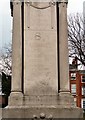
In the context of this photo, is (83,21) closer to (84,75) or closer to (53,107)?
(84,75)

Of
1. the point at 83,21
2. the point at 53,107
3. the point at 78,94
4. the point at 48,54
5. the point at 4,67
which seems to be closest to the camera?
the point at 53,107

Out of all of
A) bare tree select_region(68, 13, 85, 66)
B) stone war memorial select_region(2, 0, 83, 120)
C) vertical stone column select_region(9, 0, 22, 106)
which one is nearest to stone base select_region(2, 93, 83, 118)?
stone war memorial select_region(2, 0, 83, 120)

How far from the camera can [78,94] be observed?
182 feet

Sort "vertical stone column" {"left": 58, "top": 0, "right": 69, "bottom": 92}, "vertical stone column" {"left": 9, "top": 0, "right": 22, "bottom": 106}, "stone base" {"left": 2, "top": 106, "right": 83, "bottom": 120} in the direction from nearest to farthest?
"stone base" {"left": 2, "top": 106, "right": 83, "bottom": 120} → "vertical stone column" {"left": 9, "top": 0, "right": 22, "bottom": 106} → "vertical stone column" {"left": 58, "top": 0, "right": 69, "bottom": 92}

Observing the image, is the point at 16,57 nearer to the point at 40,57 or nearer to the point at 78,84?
the point at 40,57

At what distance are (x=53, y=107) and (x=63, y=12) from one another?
432 cm

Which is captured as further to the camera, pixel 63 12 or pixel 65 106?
pixel 63 12

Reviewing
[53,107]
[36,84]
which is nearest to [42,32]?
[36,84]

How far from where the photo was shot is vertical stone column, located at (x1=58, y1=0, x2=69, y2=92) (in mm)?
14555

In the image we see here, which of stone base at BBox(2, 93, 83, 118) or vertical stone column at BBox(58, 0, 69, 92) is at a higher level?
vertical stone column at BBox(58, 0, 69, 92)

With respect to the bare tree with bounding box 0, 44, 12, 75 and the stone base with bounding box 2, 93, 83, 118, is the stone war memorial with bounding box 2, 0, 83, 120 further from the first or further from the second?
the bare tree with bounding box 0, 44, 12, 75

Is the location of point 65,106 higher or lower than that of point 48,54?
lower

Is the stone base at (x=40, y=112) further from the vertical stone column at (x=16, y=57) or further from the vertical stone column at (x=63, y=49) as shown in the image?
the vertical stone column at (x=63, y=49)

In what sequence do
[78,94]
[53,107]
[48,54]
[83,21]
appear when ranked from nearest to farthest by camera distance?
[53,107] < [48,54] < [83,21] < [78,94]
